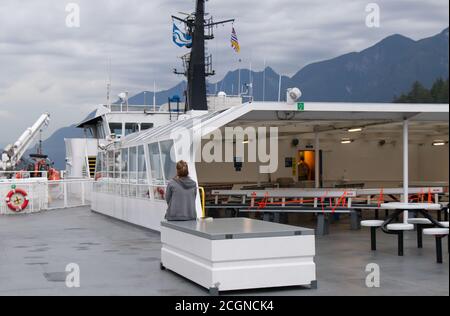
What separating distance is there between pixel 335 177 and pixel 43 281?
15.7 m

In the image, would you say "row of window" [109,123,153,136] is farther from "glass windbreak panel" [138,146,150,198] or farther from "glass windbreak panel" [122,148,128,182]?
"glass windbreak panel" [138,146,150,198]

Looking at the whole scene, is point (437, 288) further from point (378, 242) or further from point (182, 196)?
Result: point (378, 242)

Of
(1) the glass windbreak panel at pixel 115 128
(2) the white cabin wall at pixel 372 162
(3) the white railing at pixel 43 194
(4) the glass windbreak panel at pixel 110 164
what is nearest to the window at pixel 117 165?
(4) the glass windbreak panel at pixel 110 164

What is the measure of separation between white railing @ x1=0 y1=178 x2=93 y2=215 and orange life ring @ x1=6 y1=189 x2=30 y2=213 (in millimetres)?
129

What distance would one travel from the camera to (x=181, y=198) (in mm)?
Answer: 9648

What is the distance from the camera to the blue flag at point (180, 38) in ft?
106

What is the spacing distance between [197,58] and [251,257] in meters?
25.4

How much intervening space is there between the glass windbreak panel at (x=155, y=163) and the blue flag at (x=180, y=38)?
17.6m

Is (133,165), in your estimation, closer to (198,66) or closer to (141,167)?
(141,167)

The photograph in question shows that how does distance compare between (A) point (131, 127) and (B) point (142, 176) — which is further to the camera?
(A) point (131, 127)

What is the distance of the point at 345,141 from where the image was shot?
23.2m

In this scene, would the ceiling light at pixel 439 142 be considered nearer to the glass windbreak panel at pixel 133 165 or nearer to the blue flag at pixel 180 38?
the glass windbreak panel at pixel 133 165

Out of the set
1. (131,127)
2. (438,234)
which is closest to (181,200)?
(438,234)
